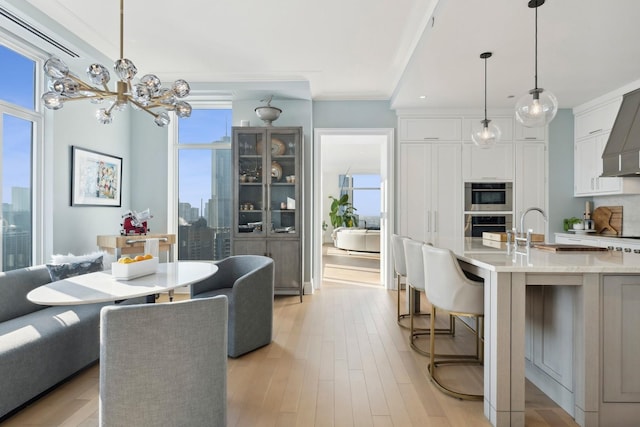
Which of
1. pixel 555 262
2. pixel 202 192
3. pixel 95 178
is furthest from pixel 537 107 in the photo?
pixel 95 178

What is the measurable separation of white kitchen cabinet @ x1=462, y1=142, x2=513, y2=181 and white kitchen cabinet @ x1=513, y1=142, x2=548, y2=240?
131 millimetres

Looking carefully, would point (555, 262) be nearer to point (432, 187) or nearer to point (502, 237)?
point (502, 237)

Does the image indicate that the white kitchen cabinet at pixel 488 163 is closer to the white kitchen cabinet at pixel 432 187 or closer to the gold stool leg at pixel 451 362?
the white kitchen cabinet at pixel 432 187

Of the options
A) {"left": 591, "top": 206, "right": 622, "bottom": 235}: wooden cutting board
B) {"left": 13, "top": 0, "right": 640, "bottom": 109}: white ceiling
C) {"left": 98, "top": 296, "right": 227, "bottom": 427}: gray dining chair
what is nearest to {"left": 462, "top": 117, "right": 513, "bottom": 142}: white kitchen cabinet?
{"left": 13, "top": 0, "right": 640, "bottom": 109}: white ceiling

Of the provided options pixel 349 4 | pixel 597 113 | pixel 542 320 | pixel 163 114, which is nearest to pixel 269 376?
pixel 542 320

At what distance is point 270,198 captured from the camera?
185 inches

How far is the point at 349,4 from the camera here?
2.96 meters

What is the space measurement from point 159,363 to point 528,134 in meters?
5.50

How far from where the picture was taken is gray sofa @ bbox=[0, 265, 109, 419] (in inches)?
77.2

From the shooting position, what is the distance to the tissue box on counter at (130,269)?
2359 millimetres

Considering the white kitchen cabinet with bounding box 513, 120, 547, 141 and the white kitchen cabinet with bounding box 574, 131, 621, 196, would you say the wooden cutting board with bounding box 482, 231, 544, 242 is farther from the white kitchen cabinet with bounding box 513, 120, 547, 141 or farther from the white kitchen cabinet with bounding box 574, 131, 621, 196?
the white kitchen cabinet with bounding box 513, 120, 547, 141

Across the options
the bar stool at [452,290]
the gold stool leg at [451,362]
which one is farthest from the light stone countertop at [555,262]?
the gold stool leg at [451,362]

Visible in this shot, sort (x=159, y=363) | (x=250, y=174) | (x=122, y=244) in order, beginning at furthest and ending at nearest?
(x=250, y=174) < (x=122, y=244) < (x=159, y=363)

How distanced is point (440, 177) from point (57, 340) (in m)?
4.72
